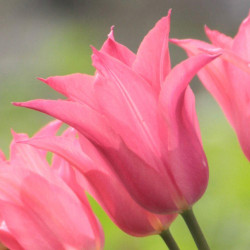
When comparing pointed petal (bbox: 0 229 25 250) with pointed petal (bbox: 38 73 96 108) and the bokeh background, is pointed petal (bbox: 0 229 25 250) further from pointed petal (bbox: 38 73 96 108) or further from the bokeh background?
the bokeh background

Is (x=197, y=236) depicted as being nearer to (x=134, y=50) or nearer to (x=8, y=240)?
(x=8, y=240)

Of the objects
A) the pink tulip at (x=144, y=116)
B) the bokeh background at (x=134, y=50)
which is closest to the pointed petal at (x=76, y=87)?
the pink tulip at (x=144, y=116)

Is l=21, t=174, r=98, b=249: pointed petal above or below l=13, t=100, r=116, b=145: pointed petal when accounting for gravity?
below

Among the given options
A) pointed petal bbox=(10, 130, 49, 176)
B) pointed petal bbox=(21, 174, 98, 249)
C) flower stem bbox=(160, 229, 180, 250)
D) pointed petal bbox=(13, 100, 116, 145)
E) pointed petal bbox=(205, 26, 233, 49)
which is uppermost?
pointed petal bbox=(205, 26, 233, 49)

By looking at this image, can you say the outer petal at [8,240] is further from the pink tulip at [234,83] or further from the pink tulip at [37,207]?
the pink tulip at [234,83]

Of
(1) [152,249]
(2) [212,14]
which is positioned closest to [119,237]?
(1) [152,249]

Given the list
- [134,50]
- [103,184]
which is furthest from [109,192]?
[134,50]

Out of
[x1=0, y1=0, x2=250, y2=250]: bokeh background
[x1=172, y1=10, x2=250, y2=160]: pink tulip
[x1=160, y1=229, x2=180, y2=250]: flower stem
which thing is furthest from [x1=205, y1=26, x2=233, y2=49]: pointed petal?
[x1=0, y1=0, x2=250, y2=250]: bokeh background
